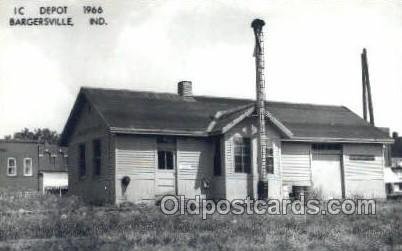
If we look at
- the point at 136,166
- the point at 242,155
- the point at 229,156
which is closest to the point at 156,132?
the point at 136,166

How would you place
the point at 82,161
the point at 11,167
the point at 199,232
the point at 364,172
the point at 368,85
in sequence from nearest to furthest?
the point at 199,232
the point at 82,161
the point at 364,172
the point at 368,85
the point at 11,167

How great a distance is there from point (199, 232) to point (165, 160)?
31.6 ft

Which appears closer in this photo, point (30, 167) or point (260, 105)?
point (260, 105)

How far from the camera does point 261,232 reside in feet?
42.8

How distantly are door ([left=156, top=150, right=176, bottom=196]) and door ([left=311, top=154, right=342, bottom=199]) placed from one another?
675 centimetres

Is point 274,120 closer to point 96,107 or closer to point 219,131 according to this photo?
point 219,131

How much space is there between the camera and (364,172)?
26.3 meters

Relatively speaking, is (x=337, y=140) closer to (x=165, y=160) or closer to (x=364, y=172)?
(x=364, y=172)

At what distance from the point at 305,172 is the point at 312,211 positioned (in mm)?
6460

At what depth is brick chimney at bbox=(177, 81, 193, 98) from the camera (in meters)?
26.5

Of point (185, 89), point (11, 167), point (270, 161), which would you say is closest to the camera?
point (270, 161)

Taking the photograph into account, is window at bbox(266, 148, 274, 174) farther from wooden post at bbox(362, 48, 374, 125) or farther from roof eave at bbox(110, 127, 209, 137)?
wooden post at bbox(362, 48, 374, 125)

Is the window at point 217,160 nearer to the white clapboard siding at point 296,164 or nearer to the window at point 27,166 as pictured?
the white clapboard siding at point 296,164

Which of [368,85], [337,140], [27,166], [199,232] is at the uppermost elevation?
[368,85]
